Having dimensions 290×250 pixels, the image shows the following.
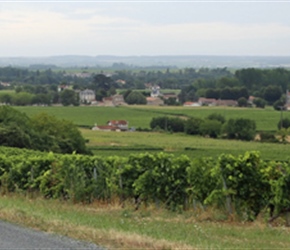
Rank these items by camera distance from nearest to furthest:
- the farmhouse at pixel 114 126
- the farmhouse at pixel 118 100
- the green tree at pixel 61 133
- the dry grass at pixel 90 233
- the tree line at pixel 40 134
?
the dry grass at pixel 90 233 → the tree line at pixel 40 134 → the green tree at pixel 61 133 → the farmhouse at pixel 114 126 → the farmhouse at pixel 118 100

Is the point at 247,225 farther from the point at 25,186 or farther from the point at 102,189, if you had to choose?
the point at 25,186

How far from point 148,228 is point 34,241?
2089 millimetres

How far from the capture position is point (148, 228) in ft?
31.7

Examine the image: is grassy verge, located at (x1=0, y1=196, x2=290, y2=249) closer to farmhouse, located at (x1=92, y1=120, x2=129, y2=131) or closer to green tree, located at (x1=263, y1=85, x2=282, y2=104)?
farmhouse, located at (x1=92, y1=120, x2=129, y2=131)

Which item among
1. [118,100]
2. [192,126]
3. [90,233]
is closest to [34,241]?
[90,233]

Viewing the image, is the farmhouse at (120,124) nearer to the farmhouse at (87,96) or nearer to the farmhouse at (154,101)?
the farmhouse at (154,101)

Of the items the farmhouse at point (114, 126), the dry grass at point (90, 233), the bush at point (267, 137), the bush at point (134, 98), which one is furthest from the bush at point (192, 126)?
the dry grass at point (90, 233)

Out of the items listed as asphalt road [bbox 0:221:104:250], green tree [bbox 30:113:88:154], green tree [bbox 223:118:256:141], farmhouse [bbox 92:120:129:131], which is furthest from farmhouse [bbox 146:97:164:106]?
asphalt road [bbox 0:221:104:250]

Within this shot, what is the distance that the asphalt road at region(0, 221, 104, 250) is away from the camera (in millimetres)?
7816

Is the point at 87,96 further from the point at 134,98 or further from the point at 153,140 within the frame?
the point at 153,140

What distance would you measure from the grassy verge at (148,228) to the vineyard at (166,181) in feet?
1.56

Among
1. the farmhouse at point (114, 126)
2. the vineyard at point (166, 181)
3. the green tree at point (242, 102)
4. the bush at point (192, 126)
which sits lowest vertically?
the green tree at point (242, 102)

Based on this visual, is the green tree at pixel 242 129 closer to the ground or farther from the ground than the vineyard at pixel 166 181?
closer to the ground

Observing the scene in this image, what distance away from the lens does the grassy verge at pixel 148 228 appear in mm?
8117
